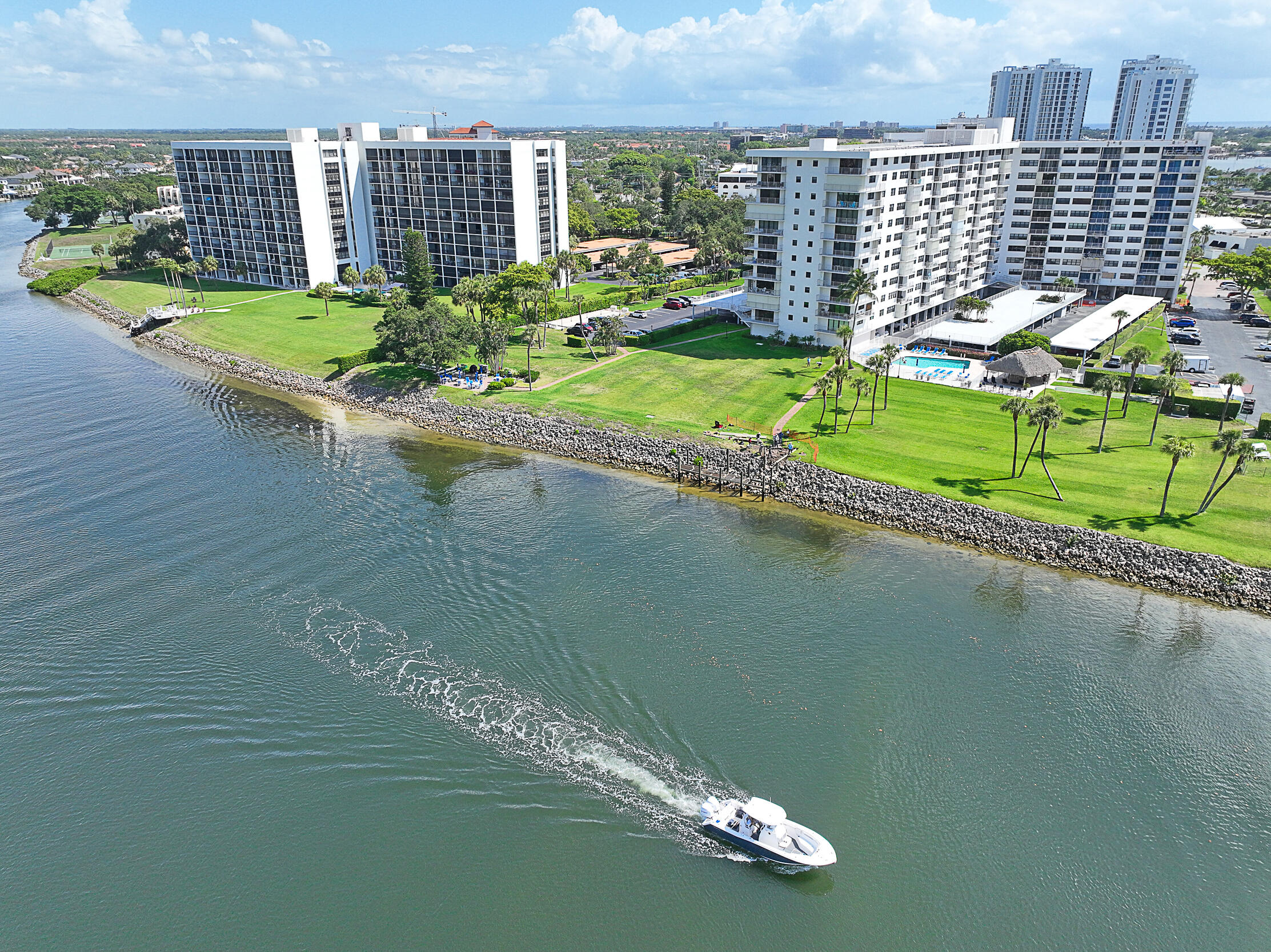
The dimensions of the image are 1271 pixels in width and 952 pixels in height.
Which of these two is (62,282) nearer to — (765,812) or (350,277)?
(350,277)

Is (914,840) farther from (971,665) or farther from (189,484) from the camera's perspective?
(189,484)

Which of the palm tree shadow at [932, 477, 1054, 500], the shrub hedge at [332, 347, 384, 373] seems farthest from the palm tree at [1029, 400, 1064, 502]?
the shrub hedge at [332, 347, 384, 373]

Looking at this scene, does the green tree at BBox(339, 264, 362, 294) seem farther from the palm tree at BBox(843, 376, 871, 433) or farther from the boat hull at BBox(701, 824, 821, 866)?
the boat hull at BBox(701, 824, 821, 866)

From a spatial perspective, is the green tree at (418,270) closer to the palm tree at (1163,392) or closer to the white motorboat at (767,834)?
the palm tree at (1163,392)

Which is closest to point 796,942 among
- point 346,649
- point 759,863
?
point 759,863

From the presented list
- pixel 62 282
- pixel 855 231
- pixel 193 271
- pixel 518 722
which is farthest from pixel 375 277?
pixel 518 722

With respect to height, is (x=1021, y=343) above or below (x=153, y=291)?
below
